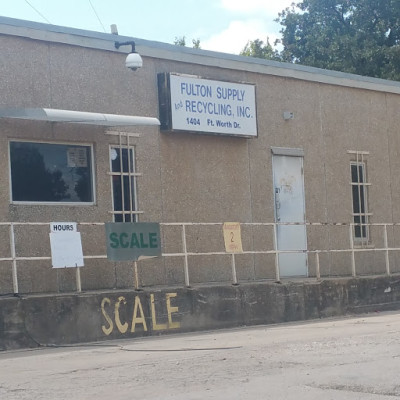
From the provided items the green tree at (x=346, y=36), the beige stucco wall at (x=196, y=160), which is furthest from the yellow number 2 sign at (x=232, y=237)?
the green tree at (x=346, y=36)

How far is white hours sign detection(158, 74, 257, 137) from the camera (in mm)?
15719

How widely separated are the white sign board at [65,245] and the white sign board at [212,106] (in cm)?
347

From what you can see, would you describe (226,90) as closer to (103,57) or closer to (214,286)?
(103,57)

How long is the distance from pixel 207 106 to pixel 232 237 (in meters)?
2.71

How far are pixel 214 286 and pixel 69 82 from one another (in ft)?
14.5

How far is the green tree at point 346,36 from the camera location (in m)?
34.1

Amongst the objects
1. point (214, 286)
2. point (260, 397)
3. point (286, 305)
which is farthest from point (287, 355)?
point (286, 305)

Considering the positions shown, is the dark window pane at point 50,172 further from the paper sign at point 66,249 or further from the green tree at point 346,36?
the green tree at point 346,36

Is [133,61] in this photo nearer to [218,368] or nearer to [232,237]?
[232,237]

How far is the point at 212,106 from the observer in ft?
53.8

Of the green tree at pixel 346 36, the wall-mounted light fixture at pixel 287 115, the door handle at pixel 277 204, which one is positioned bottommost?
the door handle at pixel 277 204

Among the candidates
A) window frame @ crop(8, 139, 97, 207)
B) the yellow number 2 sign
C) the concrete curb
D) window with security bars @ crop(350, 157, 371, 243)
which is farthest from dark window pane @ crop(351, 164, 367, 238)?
window frame @ crop(8, 139, 97, 207)

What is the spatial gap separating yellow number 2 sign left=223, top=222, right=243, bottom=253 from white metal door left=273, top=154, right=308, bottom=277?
220cm

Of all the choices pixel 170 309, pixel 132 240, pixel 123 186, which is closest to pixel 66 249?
pixel 132 240
